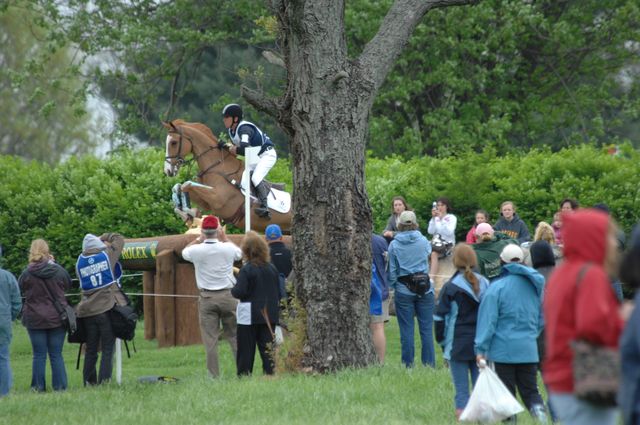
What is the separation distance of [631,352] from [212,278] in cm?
919

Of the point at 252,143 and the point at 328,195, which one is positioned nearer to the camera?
the point at 328,195

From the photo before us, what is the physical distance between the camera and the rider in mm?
18250

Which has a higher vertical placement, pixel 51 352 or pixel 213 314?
pixel 213 314

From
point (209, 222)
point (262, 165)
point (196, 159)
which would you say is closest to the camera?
point (209, 222)

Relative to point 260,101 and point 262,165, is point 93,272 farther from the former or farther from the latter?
point 262,165

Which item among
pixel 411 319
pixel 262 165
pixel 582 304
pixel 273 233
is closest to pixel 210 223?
pixel 273 233

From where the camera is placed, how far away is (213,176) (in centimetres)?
1911

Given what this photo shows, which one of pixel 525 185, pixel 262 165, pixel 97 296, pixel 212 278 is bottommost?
pixel 97 296

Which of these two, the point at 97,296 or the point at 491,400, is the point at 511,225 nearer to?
the point at 97,296

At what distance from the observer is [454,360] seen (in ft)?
33.3

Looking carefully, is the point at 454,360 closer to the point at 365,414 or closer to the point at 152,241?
the point at 365,414

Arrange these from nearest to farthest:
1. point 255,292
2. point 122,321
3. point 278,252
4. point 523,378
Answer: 1. point 523,378
2. point 255,292
3. point 122,321
4. point 278,252

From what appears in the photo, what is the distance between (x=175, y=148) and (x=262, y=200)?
67.8 inches

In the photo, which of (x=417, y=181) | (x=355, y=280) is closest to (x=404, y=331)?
(x=355, y=280)
